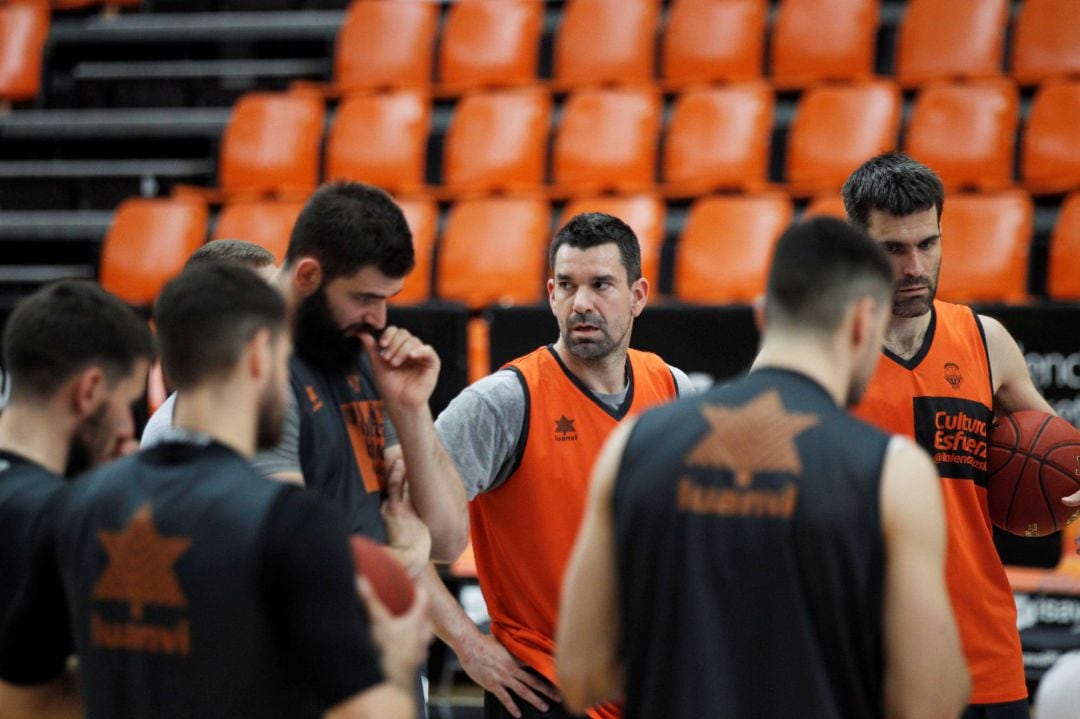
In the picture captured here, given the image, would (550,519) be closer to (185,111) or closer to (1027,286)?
(1027,286)

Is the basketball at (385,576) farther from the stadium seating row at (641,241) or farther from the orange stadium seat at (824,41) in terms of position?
the orange stadium seat at (824,41)

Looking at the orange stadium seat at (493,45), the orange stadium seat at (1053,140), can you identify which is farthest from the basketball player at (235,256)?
the orange stadium seat at (493,45)

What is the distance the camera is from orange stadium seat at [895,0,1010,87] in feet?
29.4

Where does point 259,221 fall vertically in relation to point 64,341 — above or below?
above

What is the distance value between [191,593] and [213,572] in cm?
6

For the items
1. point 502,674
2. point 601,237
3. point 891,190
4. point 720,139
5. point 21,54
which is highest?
point 21,54

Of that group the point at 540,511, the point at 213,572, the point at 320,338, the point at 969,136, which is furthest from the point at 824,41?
the point at 213,572

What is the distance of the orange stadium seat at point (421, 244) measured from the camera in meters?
8.52

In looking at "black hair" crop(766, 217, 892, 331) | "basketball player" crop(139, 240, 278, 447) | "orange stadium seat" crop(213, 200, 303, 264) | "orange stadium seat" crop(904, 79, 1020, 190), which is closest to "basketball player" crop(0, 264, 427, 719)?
"black hair" crop(766, 217, 892, 331)

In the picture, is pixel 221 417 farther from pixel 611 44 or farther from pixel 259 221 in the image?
pixel 611 44

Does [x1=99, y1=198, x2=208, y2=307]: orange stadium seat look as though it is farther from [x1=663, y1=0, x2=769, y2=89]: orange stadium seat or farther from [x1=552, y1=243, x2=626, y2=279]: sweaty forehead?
[x1=552, y1=243, x2=626, y2=279]: sweaty forehead

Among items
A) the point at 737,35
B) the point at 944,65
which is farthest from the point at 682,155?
the point at 944,65

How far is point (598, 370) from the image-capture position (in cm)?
405

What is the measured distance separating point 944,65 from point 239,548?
312 inches
